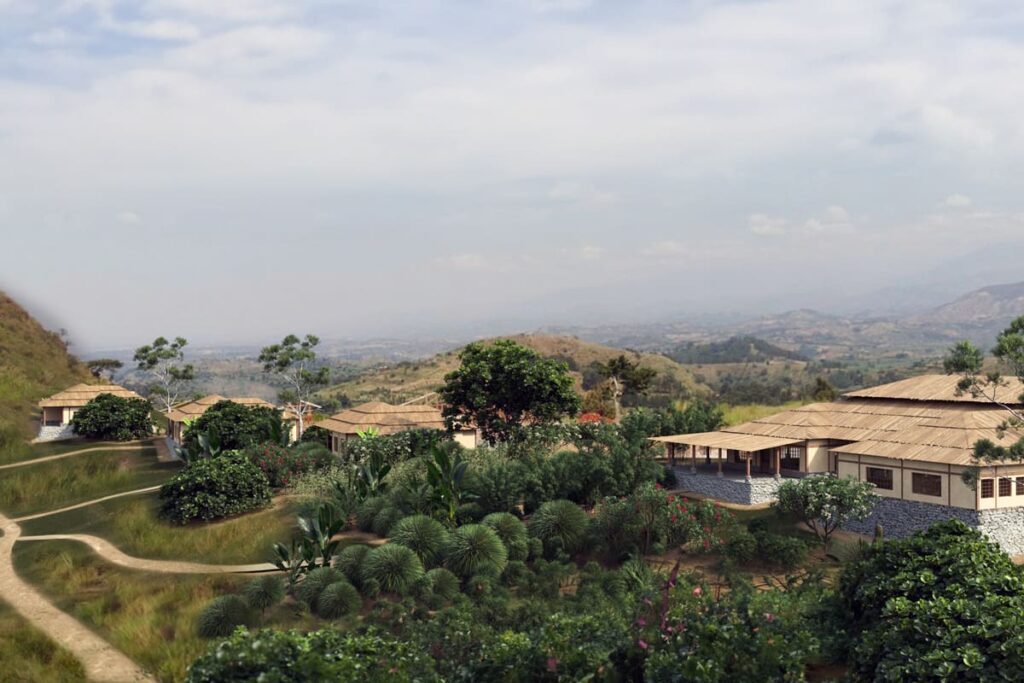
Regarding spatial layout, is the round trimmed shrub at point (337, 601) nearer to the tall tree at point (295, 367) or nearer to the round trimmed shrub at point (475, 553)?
the round trimmed shrub at point (475, 553)

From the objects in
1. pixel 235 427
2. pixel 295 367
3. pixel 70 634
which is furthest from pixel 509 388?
pixel 295 367

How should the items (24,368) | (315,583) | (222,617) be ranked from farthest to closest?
(24,368), (315,583), (222,617)

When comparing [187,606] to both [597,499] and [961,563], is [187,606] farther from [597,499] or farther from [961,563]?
[961,563]

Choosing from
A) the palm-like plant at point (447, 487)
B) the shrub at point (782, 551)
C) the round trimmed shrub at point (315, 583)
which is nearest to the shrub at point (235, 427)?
the palm-like plant at point (447, 487)

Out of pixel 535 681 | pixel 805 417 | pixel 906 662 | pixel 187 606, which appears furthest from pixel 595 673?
pixel 805 417

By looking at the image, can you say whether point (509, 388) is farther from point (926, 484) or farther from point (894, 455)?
point (926, 484)

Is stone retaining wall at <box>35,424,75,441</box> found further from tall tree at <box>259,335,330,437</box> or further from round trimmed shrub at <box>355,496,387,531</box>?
round trimmed shrub at <box>355,496,387,531</box>

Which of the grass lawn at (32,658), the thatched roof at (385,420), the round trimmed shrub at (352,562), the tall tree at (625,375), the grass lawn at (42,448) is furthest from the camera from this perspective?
Result: the tall tree at (625,375)
